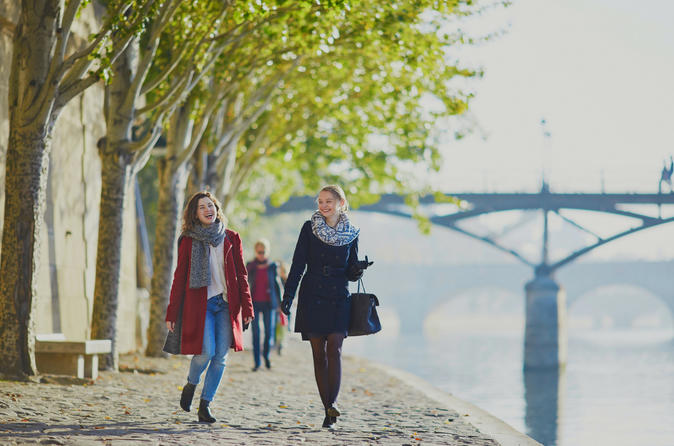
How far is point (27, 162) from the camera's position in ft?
24.3

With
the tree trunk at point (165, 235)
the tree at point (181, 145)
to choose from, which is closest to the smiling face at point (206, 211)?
the tree at point (181, 145)

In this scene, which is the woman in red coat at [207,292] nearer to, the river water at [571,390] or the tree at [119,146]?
the tree at [119,146]

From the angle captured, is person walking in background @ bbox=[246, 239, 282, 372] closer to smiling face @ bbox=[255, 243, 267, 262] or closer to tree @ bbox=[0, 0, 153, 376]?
smiling face @ bbox=[255, 243, 267, 262]

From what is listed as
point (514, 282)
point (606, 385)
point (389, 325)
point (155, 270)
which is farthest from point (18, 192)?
point (389, 325)

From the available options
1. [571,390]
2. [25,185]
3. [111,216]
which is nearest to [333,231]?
[25,185]

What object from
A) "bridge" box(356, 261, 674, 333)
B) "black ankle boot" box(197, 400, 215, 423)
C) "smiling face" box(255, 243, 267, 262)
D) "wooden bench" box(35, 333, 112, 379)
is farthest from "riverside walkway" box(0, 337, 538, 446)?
"bridge" box(356, 261, 674, 333)

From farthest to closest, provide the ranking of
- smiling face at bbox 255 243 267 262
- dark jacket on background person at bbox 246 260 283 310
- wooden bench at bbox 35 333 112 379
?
1. smiling face at bbox 255 243 267 262
2. dark jacket on background person at bbox 246 260 283 310
3. wooden bench at bbox 35 333 112 379

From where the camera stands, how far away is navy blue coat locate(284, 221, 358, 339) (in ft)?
18.9

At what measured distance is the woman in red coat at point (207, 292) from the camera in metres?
5.73

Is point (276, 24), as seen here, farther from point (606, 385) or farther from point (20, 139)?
point (606, 385)

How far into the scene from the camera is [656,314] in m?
95.4

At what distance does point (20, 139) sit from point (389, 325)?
78908 mm

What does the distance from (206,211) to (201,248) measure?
0.71 ft

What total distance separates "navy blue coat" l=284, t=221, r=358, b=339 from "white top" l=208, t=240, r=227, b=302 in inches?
15.5
